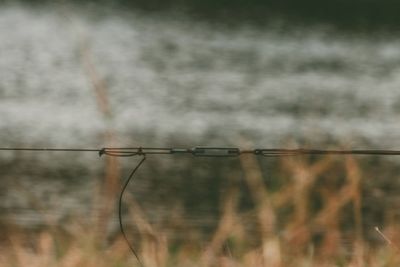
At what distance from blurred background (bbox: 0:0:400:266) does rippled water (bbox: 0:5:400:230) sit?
43 mm

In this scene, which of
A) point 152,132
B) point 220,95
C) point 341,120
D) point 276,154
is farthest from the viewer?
point 220,95

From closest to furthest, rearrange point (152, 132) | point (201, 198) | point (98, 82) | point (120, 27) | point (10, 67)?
point (98, 82) < point (201, 198) < point (152, 132) < point (10, 67) < point (120, 27)

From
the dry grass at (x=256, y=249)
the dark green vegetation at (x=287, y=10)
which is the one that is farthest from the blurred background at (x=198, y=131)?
the dark green vegetation at (x=287, y=10)

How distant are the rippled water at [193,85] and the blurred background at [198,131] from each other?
0.04 m

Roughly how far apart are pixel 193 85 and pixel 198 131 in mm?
4292

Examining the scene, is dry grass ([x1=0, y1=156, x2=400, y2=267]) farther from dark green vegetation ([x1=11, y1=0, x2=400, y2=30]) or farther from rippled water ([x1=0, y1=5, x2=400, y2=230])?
dark green vegetation ([x1=11, y1=0, x2=400, y2=30])

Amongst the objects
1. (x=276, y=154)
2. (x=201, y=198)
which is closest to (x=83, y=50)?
(x=276, y=154)

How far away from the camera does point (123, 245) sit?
3430 millimetres

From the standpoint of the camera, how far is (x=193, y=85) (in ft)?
55.4

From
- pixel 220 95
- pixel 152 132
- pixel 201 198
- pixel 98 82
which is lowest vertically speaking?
pixel 98 82

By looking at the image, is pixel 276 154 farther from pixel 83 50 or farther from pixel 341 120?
pixel 341 120

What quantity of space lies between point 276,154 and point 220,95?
12.9 metres

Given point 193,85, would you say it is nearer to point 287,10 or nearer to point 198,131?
point 198,131

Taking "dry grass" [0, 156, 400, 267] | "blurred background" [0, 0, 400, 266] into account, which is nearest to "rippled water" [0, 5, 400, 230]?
"blurred background" [0, 0, 400, 266]
